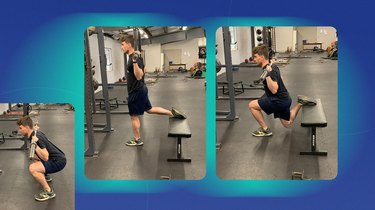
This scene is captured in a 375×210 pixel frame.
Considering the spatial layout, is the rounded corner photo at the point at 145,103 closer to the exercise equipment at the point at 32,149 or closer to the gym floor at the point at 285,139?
the gym floor at the point at 285,139

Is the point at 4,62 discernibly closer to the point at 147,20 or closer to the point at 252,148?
the point at 147,20

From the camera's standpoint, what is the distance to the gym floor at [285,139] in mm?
1700

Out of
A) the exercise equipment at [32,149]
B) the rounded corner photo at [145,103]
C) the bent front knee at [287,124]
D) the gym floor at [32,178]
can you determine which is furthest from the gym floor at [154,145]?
the bent front knee at [287,124]

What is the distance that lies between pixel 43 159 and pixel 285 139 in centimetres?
108

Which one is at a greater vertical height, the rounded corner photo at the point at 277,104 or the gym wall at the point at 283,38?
the gym wall at the point at 283,38

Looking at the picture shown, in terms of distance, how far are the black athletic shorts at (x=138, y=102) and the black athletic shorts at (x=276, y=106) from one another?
0.50 m

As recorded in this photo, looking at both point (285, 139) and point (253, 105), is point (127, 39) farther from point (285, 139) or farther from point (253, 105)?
point (285, 139)

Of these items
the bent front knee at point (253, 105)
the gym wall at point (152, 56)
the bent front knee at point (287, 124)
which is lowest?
the bent front knee at point (287, 124)

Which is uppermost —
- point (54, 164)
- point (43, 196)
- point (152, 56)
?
point (152, 56)

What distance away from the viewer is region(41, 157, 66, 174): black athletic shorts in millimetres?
1763

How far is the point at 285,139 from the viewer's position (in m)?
1.72

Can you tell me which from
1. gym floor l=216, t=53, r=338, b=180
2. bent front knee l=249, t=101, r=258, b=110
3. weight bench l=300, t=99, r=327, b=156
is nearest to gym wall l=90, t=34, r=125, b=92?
gym floor l=216, t=53, r=338, b=180

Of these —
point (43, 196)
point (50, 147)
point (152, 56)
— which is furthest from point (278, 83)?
point (43, 196)

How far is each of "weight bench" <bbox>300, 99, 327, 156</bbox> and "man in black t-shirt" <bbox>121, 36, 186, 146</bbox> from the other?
533 millimetres
